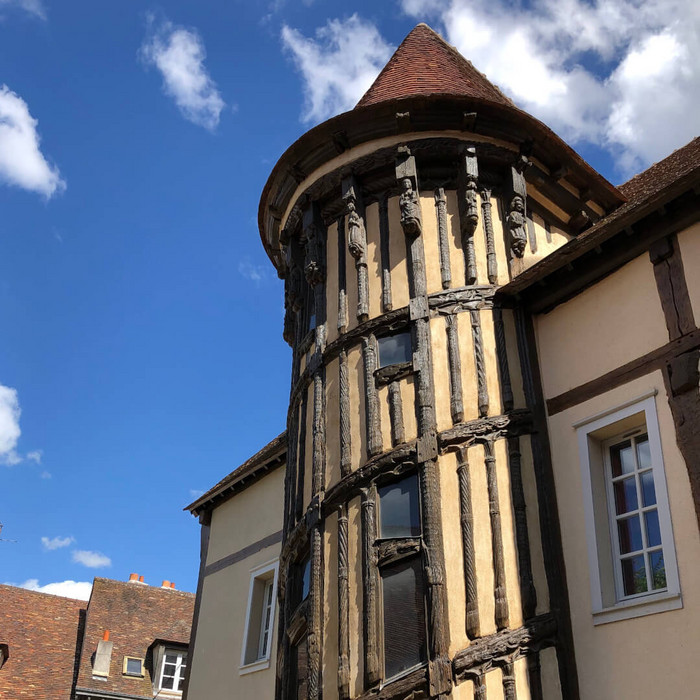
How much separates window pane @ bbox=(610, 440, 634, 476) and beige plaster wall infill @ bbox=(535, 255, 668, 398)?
2.44 feet

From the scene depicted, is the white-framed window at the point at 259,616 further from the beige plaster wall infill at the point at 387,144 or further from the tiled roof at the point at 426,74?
the tiled roof at the point at 426,74

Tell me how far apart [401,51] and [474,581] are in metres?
8.88

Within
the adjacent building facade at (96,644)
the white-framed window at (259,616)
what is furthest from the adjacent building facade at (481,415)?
the adjacent building facade at (96,644)

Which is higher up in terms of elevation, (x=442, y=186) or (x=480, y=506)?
(x=442, y=186)

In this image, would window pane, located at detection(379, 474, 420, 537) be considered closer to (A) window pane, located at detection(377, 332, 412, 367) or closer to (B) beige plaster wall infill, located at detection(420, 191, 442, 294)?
(A) window pane, located at detection(377, 332, 412, 367)

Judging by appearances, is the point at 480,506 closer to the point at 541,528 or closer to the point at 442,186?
the point at 541,528

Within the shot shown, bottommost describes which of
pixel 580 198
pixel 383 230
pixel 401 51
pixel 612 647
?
pixel 612 647

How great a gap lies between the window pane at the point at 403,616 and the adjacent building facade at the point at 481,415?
0.07ft

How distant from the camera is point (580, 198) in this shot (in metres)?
11.6

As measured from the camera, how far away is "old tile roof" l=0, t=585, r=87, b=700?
20344 mm

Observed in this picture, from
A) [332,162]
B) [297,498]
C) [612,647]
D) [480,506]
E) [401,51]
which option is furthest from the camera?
[401,51]

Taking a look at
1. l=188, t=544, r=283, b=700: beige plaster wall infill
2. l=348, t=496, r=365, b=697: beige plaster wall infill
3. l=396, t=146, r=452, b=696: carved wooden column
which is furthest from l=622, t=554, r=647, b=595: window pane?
l=188, t=544, r=283, b=700: beige plaster wall infill

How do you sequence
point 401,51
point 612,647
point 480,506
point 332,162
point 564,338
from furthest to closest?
point 401,51 → point 332,162 → point 564,338 → point 480,506 → point 612,647

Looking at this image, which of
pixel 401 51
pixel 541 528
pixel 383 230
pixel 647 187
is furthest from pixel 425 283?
pixel 401 51
